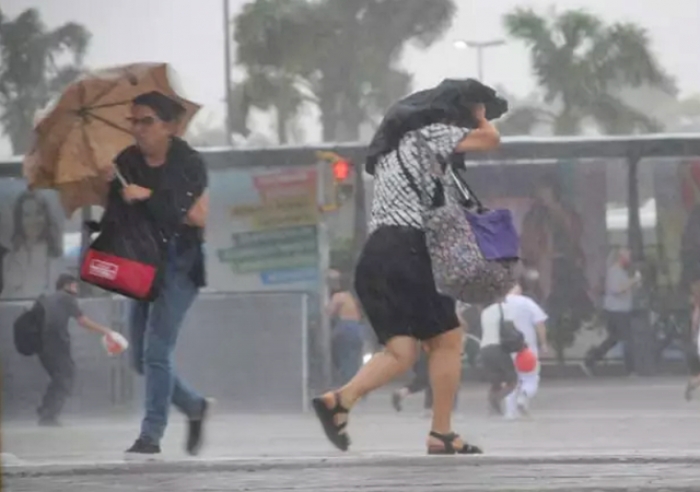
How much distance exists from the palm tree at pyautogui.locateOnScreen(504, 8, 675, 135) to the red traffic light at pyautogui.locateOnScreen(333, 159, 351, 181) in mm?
1923

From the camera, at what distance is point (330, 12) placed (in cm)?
1903

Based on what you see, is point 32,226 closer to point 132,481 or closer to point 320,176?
point 320,176

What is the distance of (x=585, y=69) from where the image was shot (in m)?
21.4

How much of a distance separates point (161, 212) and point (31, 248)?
1097 centimetres

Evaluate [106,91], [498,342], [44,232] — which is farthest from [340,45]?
[106,91]

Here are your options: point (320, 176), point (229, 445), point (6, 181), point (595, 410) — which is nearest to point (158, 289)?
point (229, 445)

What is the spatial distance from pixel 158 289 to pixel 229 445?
1.87 m

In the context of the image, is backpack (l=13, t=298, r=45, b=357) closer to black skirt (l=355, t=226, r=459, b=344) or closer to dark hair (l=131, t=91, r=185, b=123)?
dark hair (l=131, t=91, r=185, b=123)

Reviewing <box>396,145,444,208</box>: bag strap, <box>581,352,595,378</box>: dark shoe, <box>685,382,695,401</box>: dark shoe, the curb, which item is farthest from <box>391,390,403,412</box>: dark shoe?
the curb

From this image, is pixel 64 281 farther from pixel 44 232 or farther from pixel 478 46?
pixel 478 46

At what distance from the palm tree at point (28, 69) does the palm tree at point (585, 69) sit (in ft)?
15.6

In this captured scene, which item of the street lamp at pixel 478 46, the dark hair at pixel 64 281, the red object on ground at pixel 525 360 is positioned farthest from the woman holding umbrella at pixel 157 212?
the street lamp at pixel 478 46

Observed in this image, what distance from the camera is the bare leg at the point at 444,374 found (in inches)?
308

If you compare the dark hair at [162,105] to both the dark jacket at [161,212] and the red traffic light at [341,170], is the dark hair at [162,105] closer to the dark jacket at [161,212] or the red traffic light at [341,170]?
the dark jacket at [161,212]
